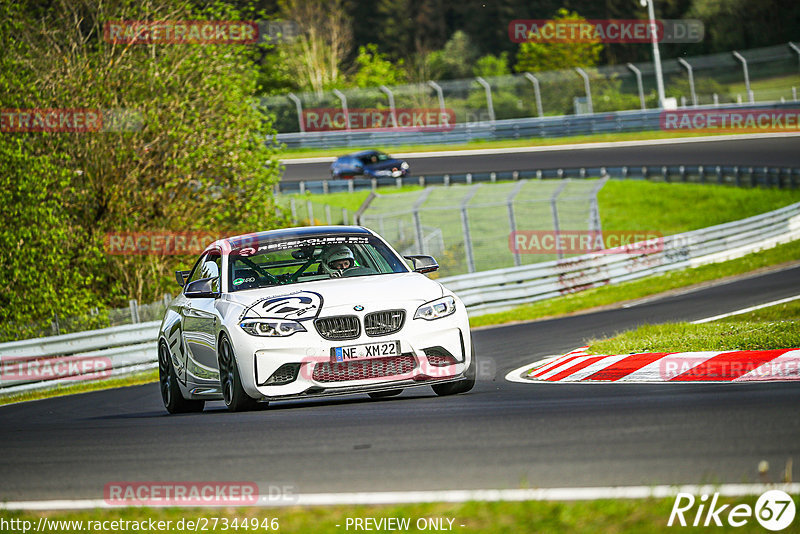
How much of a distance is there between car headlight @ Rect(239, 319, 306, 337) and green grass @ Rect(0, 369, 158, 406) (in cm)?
862

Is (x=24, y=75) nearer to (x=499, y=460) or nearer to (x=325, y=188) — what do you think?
(x=499, y=460)

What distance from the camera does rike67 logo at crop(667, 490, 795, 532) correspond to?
4250 mm

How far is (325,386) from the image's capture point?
869 centimetres

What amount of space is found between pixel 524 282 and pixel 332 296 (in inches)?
660

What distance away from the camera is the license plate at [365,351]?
8648 millimetres

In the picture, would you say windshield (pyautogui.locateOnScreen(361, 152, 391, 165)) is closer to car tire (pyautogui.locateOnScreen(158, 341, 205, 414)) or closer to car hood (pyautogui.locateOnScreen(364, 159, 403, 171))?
car hood (pyautogui.locateOnScreen(364, 159, 403, 171))

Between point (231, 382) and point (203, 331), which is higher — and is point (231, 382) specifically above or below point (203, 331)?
below

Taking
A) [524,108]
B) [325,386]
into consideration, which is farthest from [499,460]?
[524,108]

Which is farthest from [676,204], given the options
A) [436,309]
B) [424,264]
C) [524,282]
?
[436,309]

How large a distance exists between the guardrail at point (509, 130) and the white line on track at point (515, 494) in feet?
146

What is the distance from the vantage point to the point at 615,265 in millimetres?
26438

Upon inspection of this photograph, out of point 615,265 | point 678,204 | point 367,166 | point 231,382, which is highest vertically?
point 231,382

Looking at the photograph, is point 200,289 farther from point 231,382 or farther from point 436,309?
point 436,309

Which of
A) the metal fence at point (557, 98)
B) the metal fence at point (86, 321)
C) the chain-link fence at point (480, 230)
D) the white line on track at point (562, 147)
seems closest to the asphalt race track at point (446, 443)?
the metal fence at point (86, 321)
